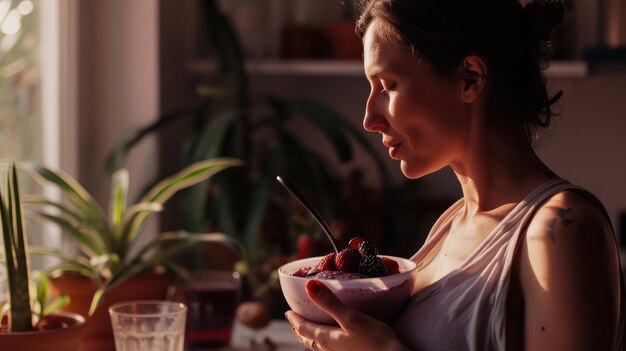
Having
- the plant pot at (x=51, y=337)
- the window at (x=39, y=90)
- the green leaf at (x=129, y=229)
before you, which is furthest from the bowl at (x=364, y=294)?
the window at (x=39, y=90)

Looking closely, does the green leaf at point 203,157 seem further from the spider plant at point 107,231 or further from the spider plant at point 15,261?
the spider plant at point 15,261

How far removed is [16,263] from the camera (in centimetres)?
144

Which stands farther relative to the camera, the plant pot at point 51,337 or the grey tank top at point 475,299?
the plant pot at point 51,337

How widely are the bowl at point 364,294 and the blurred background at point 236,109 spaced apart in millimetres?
927

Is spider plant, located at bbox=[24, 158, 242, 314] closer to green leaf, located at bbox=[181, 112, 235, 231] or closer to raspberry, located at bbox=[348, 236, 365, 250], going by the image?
green leaf, located at bbox=[181, 112, 235, 231]

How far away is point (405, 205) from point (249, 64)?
793mm

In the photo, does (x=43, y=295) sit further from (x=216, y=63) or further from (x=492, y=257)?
(x=216, y=63)

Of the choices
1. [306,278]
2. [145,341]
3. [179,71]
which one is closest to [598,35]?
[179,71]

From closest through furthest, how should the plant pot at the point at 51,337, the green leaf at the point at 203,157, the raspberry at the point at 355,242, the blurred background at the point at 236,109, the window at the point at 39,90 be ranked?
the raspberry at the point at 355,242 < the plant pot at the point at 51,337 < the window at the point at 39,90 < the blurred background at the point at 236,109 < the green leaf at the point at 203,157

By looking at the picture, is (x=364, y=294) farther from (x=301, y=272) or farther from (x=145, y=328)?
(x=145, y=328)

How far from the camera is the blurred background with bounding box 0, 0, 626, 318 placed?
2281 mm

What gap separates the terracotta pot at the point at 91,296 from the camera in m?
1.77

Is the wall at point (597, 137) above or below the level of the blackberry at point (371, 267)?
below

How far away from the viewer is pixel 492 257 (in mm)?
1059
